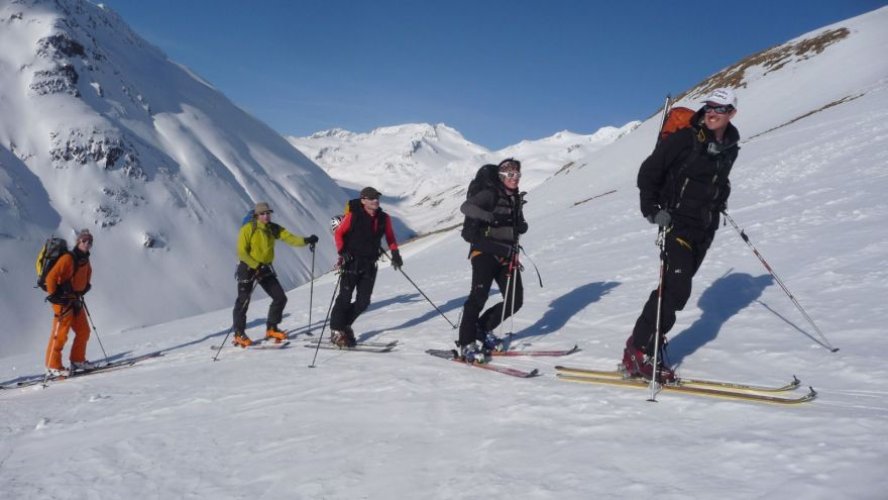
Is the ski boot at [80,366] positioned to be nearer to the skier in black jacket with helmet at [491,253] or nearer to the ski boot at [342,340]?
the ski boot at [342,340]

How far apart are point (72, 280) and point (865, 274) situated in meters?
12.8

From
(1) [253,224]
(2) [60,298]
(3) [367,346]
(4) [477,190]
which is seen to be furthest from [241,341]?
(4) [477,190]

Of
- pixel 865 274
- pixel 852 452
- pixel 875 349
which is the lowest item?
pixel 852 452

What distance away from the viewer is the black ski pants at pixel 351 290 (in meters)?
9.39

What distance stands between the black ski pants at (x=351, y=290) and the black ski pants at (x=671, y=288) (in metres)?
4.71

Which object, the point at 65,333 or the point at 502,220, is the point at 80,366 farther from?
the point at 502,220

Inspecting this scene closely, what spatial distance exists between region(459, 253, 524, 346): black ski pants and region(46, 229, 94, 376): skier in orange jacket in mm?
6693

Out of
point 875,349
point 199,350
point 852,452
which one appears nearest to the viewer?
point 852,452

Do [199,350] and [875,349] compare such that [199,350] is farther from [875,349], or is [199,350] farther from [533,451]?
[875,349]

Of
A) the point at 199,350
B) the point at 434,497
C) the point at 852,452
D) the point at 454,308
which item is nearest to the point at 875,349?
the point at 852,452

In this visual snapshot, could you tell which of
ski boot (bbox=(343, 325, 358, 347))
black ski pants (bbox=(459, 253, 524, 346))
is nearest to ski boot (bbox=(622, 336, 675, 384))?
black ski pants (bbox=(459, 253, 524, 346))

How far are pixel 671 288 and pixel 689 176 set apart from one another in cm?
115

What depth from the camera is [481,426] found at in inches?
196

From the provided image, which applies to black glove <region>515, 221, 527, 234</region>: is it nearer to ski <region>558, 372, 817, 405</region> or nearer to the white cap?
ski <region>558, 372, 817, 405</region>
